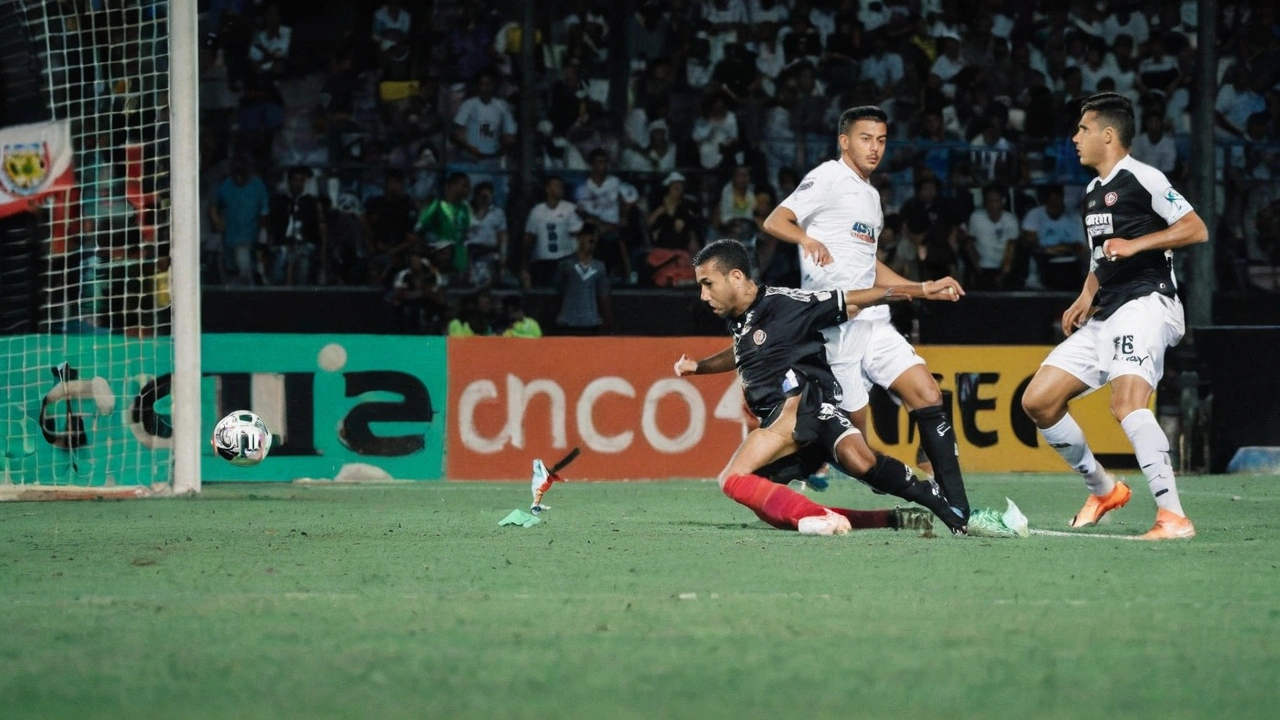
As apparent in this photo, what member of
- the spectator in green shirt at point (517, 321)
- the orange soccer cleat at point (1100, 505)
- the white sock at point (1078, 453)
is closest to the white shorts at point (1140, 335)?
the white sock at point (1078, 453)

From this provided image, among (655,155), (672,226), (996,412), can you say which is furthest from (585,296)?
(996,412)

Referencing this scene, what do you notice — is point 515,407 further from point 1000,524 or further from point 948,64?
point 948,64

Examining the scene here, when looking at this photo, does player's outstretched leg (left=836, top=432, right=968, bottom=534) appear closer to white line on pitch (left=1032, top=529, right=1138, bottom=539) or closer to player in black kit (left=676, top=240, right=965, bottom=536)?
player in black kit (left=676, top=240, right=965, bottom=536)

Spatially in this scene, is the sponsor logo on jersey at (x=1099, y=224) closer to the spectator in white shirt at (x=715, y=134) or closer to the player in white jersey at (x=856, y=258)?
the player in white jersey at (x=856, y=258)

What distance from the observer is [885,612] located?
4844mm

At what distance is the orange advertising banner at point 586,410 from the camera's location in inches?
527

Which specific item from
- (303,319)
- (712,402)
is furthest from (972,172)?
(303,319)

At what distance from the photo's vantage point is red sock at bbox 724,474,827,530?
296 inches

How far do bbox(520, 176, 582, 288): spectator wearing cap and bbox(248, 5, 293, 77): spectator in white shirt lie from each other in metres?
3.27

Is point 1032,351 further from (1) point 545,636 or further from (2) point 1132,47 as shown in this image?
(1) point 545,636

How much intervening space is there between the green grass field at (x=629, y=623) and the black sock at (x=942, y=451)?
2.03 feet

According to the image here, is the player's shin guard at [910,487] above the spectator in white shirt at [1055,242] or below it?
below

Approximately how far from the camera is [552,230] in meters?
16.7

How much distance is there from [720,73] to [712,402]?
5.67 meters
